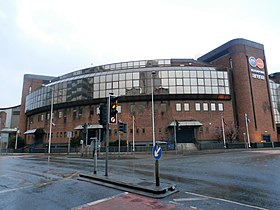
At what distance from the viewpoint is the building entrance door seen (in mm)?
44500

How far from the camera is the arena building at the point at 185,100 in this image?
4347cm

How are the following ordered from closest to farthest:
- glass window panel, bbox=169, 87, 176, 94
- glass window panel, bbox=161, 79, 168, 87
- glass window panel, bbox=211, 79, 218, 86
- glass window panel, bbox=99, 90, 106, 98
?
1. glass window panel, bbox=169, 87, 176, 94
2. glass window panel, bbox=161, 79, 168, 87
3. glass window panel, bbox=211, 79, 218, 86
4. glass window panel, bbox=99, 90, 106, 98

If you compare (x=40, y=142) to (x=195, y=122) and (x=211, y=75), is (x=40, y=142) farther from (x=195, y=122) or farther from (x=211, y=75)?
(x=211, y=75)

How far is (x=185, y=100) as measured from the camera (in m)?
44.8

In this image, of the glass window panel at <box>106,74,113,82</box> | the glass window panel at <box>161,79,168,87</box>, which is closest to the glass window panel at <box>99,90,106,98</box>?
the glass window panel at <box>106,74,113,82</box>

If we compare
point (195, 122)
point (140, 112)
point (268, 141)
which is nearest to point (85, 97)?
point (140, 112)

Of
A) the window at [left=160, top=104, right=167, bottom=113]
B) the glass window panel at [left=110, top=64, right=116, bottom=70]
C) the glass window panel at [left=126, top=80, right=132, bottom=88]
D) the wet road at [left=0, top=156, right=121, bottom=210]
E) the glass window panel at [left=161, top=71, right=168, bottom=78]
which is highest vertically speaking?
the glass window panel at [left=110, top=64, right=116, bottom=70]

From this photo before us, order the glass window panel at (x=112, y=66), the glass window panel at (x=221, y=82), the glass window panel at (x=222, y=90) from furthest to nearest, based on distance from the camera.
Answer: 1. the glass window panel at (x=112, y=66)
2. the glass window panel at (x=221, y=82)
3. the glass window panel at (x=222, y=90)

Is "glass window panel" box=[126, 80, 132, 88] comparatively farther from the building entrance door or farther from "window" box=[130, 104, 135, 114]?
the building entrance door

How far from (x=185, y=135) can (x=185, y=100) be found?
7.62 m

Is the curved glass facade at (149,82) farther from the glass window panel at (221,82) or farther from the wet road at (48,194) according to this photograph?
the wet road at (48,194)

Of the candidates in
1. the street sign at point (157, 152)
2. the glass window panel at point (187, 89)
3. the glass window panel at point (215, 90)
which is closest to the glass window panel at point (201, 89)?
the glass window panel at point (187, 89)

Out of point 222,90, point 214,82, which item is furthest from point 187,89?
point 222,90

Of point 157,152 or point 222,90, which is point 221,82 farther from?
point 157,152
